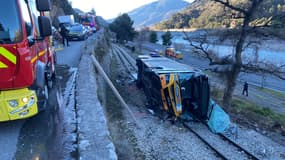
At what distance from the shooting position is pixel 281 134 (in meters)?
11.7

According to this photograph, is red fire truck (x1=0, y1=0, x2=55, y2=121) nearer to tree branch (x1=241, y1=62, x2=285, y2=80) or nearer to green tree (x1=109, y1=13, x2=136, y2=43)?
tree branch (x1=241, y1=62, x2=285, y2=80)

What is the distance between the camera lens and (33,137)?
4566mm

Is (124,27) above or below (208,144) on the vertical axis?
above

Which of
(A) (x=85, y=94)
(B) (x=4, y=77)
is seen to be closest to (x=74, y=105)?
→ (A) (x=85, y=94)

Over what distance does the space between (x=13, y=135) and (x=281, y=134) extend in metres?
11.6

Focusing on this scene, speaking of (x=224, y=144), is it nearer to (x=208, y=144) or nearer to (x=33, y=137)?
(x=208, y=144)

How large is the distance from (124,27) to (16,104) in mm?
58213

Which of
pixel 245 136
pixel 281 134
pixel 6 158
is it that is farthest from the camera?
pixel 281 134

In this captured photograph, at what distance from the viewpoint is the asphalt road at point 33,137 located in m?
3.98

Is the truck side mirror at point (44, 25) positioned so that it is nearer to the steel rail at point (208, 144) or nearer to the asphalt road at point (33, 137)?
the asphalt road at point (33, 137)

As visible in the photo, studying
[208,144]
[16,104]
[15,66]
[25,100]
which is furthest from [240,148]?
[15,66]

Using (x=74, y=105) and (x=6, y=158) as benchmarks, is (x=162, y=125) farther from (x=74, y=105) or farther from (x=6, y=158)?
(x=6, y=158)

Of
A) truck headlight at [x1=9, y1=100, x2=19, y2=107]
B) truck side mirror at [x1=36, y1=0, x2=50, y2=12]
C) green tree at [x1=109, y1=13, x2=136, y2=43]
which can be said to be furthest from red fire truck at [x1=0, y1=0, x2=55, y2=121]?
green tree at [x1=109, y1=13, x2=136, y2=43]

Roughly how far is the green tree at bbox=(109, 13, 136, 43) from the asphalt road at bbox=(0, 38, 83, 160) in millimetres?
56241
